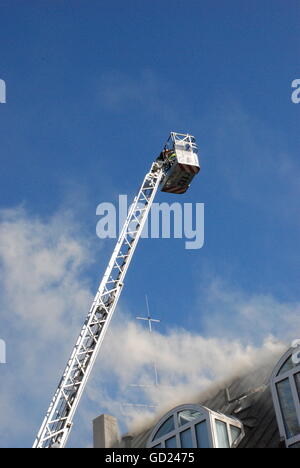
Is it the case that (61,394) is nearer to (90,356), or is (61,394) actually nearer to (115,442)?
(90,356)

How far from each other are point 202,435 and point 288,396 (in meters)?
3.76

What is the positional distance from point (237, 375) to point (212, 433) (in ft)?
29.8

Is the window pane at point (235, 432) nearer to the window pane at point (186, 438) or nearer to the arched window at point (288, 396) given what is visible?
the window pane at point (186, 438)

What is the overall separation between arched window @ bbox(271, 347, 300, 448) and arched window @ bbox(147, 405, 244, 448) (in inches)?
94.9

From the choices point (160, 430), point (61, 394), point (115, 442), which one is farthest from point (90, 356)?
point (115, 442)

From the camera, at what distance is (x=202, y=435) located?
22.8 metres

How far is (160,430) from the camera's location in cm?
2495

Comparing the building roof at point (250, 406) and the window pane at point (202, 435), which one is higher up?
the building roof at point (250, 406)

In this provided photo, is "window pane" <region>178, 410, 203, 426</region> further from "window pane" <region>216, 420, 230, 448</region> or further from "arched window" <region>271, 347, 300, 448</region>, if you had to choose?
"arched window" <region>271, 347, 300, 448</region>

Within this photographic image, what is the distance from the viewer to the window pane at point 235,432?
924 inches

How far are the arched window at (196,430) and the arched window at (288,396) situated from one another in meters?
2.41

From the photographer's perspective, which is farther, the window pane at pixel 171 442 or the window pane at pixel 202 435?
the window pane at pixel 171 442

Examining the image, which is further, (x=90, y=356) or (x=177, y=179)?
(x=177, y=179)

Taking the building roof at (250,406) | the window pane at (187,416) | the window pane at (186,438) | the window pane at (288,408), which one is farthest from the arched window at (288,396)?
the window pane at (186,438)
